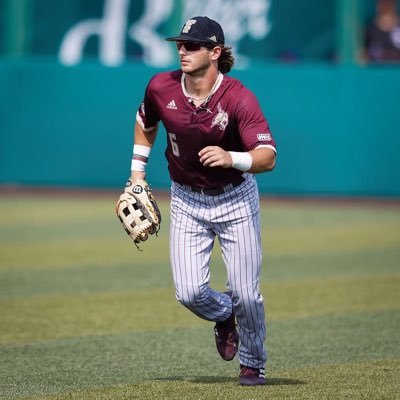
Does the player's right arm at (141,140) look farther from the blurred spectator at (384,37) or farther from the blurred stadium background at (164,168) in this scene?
the blurred spectator at (384,37)

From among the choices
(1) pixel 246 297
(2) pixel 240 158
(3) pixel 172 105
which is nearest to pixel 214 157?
(2) pixel 240 158

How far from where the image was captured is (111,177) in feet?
57.4

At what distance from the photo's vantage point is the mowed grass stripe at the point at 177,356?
6602mm

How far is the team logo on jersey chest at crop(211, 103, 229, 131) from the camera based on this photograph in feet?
20.8

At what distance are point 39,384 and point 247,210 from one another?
1571mm

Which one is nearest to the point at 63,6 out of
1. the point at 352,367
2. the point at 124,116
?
the point at 124,116

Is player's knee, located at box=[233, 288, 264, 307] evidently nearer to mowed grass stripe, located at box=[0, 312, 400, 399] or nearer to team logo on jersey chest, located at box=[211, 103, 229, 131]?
mowed grass stripe, located at box=[0, 312, 400, 399]

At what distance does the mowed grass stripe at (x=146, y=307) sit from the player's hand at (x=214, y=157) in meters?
2.72

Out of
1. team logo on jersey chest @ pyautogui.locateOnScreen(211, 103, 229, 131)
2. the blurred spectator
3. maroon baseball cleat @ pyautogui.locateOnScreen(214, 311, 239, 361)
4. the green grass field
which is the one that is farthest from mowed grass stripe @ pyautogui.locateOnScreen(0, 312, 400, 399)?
the blurred spectator

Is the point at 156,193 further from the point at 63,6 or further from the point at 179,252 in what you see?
the point at 179,252

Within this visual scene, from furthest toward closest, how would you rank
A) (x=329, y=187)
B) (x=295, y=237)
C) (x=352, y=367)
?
1. (x=329, y=187)
2. (x=295, y=237)
3. (x=352, y=367)

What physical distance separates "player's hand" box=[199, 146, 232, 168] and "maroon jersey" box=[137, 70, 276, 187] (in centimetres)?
31

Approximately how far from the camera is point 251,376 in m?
6.53

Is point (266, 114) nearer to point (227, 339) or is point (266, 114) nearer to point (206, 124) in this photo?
point (227, 339)
